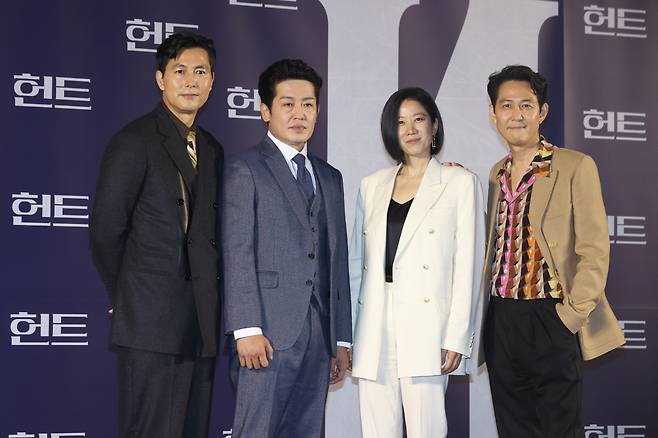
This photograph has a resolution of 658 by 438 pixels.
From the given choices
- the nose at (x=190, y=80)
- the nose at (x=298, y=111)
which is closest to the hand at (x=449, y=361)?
the nose at (x=298, y=111)

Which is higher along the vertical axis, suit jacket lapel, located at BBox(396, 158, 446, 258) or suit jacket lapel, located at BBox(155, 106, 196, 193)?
suit jacket lapel, located at BBox(155, 106, 196, 193)

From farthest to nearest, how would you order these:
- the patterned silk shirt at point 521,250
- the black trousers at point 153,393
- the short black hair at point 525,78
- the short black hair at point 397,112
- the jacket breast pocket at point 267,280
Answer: the short black hair at point 525,78 → the short black hair at point 397,112 → the patterned silk shirt at point 521,250 → the jacket breast pocket at point 267,280 → the black trousers at point 153,393

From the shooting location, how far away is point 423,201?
327 cm

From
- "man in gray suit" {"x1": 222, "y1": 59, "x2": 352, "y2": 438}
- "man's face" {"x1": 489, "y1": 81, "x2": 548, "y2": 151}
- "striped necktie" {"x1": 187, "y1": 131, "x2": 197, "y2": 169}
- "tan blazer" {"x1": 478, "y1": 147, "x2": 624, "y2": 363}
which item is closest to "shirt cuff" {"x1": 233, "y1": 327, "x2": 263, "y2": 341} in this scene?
"man in gray suit" {"x1": 222, "y1": 59, "x2": 352, "y2": 438}

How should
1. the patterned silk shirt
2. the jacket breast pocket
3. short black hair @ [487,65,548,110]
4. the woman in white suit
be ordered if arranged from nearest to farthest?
1. the jacket breast pocket
2. the woman in white suit
3. the patterned silk shirt
4. short black hair @ [487,65,548,110]

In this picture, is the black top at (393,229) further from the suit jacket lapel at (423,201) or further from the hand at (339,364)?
the hand at (339,364)

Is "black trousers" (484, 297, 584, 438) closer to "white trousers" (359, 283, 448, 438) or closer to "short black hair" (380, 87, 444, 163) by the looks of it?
"white trousers" (359, 283, 448, 438)

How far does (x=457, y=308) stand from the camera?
3.18m

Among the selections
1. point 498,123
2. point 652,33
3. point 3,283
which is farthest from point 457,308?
point 652,33

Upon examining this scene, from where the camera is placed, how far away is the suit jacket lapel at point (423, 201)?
10.6ft

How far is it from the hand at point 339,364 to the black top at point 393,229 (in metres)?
0.35

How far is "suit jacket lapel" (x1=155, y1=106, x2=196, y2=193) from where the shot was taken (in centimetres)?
310

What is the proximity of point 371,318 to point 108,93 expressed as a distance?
204 centimetres

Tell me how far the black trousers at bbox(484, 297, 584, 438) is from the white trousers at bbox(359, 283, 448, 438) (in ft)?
→ 1.02
